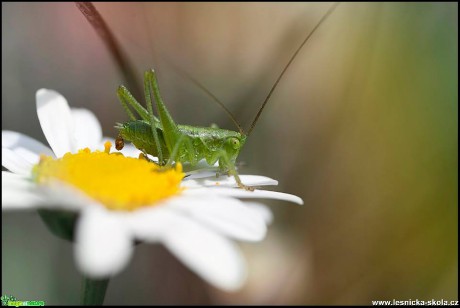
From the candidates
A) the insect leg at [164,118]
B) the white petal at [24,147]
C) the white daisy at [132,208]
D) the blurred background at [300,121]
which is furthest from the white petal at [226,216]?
the blurred background at [300,121]

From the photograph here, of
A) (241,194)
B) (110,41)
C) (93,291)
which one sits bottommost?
(93,291)

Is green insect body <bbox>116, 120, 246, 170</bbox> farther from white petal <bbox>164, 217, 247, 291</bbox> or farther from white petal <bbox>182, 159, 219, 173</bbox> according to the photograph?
white petal <bbox>164, 217, 247, 291</bbox>

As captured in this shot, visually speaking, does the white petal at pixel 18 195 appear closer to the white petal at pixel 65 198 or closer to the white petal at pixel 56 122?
the white petal at pixel 65 198

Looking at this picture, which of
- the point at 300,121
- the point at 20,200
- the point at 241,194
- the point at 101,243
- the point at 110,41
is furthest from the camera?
the point at 300,121

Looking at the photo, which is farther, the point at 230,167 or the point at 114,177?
the point at 230,167

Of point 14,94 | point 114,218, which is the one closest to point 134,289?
point 14,94

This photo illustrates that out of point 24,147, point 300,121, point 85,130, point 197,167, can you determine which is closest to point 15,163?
point 24,147

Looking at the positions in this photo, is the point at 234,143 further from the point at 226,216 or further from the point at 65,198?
the point at 65,198

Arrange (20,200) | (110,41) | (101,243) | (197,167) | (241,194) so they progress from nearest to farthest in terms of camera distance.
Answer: (101,243) < (20,200) < (241,194) < (110,41) < (197,167)
